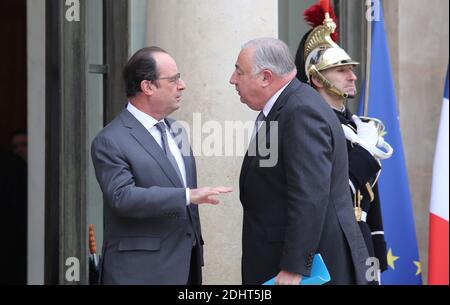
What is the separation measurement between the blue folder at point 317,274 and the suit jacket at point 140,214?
65 cm

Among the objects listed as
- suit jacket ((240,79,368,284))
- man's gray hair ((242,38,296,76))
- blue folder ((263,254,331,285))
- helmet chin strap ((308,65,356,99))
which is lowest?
blue folder ((263,254,331,285))

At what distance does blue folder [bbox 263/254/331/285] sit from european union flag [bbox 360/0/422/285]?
1.93m

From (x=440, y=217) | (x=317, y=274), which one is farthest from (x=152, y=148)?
(x=440, y=217)

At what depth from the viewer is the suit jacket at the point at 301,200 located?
487cm

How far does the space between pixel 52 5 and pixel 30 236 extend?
64.8 inches

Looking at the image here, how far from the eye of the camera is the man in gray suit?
501 centimetres

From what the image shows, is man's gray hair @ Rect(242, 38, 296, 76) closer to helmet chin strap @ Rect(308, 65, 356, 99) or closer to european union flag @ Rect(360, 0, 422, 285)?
helmet chin strap @ Rect(308, 65, 356, 99)

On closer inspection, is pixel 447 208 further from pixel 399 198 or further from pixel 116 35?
pixel 116 35

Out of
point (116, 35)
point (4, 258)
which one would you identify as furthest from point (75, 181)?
point (4, 258)

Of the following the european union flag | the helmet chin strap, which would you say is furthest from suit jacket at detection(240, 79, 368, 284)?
the european union flag

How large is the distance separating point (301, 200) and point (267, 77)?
0.68m

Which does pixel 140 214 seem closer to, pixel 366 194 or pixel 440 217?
pixel 366 194

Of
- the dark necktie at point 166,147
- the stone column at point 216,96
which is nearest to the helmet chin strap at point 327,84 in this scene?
the stone column at point 216,96

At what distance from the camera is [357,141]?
589 centimetres
